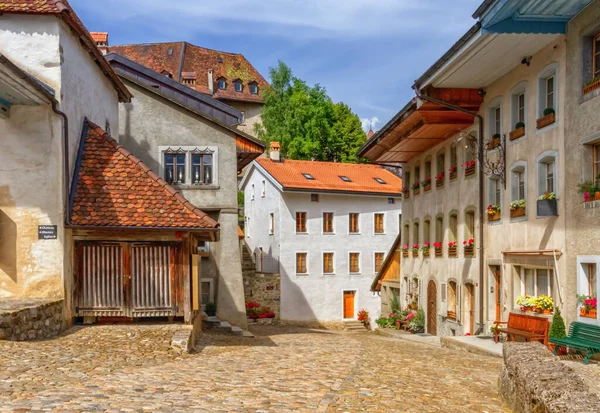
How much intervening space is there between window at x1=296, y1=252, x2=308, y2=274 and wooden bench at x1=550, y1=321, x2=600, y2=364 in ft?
85.0

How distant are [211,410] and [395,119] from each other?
58.3 feet

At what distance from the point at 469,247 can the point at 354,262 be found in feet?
→ 64.1

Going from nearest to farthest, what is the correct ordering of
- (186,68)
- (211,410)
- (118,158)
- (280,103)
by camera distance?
1. (211,410)
2. (118,158)
3. (280,103)
4. (186,68)

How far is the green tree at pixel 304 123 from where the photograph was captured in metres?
56.8

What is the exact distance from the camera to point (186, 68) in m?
75.1

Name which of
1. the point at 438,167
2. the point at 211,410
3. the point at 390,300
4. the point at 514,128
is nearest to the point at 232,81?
the point at 390,300

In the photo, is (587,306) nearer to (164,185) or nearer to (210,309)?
(164,185)

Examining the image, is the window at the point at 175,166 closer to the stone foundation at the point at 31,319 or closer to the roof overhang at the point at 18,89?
the roof overhang at the point at 18,89

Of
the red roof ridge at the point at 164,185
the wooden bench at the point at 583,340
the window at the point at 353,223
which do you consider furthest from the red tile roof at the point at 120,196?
the window at the point at 353,223

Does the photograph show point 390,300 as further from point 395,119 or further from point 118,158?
point 118,158

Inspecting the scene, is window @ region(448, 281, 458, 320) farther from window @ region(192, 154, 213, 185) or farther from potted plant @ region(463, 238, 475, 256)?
window @ region(192, 154, 213, 185)

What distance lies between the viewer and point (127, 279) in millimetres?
15758

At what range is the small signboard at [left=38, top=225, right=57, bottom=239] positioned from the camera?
48.1 ft

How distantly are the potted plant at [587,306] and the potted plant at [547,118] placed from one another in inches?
170
